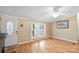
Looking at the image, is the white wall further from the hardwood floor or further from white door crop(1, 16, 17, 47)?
white door crop(1, 16, 17, 47)

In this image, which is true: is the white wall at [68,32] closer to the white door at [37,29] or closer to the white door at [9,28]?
the white door at [37,29]

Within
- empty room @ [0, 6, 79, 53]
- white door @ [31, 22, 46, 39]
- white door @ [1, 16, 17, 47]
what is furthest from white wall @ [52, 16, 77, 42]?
white door @ [1, 16, 17, 47]

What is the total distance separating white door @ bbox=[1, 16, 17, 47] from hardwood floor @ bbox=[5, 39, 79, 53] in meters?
0.13

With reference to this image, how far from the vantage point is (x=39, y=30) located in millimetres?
1687

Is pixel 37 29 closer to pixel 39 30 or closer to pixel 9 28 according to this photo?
pixel 39 30

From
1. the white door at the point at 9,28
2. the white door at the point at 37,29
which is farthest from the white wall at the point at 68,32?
the white door at the point at 9,28

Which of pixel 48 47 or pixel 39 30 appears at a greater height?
pixel 39 30

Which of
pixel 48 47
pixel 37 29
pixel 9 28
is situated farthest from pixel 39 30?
pixel 9 28

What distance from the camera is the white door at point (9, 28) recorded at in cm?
141

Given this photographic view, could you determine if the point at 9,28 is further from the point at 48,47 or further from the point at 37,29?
the point at 48,47

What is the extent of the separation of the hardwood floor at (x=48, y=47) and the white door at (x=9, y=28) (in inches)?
5.0

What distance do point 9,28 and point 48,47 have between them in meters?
0.79

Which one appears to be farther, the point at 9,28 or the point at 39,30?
the point at 39,30

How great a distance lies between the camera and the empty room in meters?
1.43
